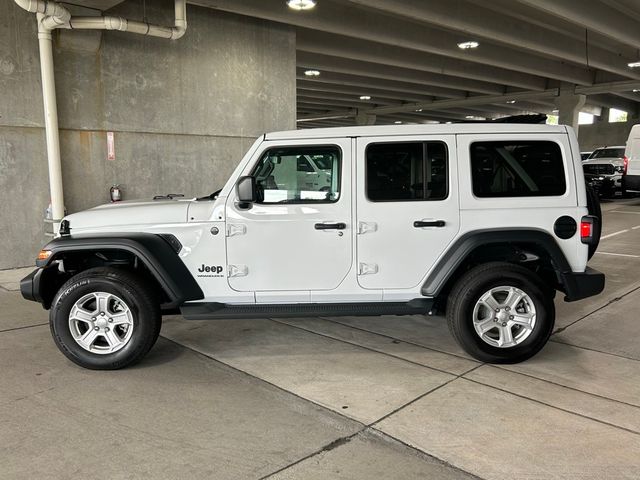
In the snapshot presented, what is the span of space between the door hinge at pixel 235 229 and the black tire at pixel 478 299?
1785 millimetres

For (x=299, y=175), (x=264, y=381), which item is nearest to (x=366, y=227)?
(x=299, y=175)

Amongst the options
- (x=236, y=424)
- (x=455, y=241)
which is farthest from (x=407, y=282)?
(x=236, y=424)

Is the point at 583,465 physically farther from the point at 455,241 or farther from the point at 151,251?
the point at 151,251

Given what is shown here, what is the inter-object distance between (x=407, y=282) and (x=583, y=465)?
187cm

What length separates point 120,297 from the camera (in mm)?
4098

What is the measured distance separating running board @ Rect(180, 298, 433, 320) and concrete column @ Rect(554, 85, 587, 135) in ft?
66.2

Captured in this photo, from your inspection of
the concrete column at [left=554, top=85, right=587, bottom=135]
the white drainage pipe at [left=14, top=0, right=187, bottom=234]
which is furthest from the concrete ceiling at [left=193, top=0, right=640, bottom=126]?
the white drainage pipe at [left=14, top=0, right=187, bottom=234]

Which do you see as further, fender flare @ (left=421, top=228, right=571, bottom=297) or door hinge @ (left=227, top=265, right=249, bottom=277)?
door hinge @ (left=227, top=265, right=249, bottom=277)

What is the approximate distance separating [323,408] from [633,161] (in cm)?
1634

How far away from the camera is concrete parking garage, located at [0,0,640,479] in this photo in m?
2.99

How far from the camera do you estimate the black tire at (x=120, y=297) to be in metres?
4.09

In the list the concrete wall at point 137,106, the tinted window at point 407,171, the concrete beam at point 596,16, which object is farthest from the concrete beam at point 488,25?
the tinted window at point 407,171

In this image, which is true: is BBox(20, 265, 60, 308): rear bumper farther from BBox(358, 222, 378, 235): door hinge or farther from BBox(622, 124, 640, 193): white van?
BBox(622, 124, 640, 193): white van

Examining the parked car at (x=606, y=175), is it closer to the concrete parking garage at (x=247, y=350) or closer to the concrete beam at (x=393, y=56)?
the concrete beam at (x=393, y=56)
